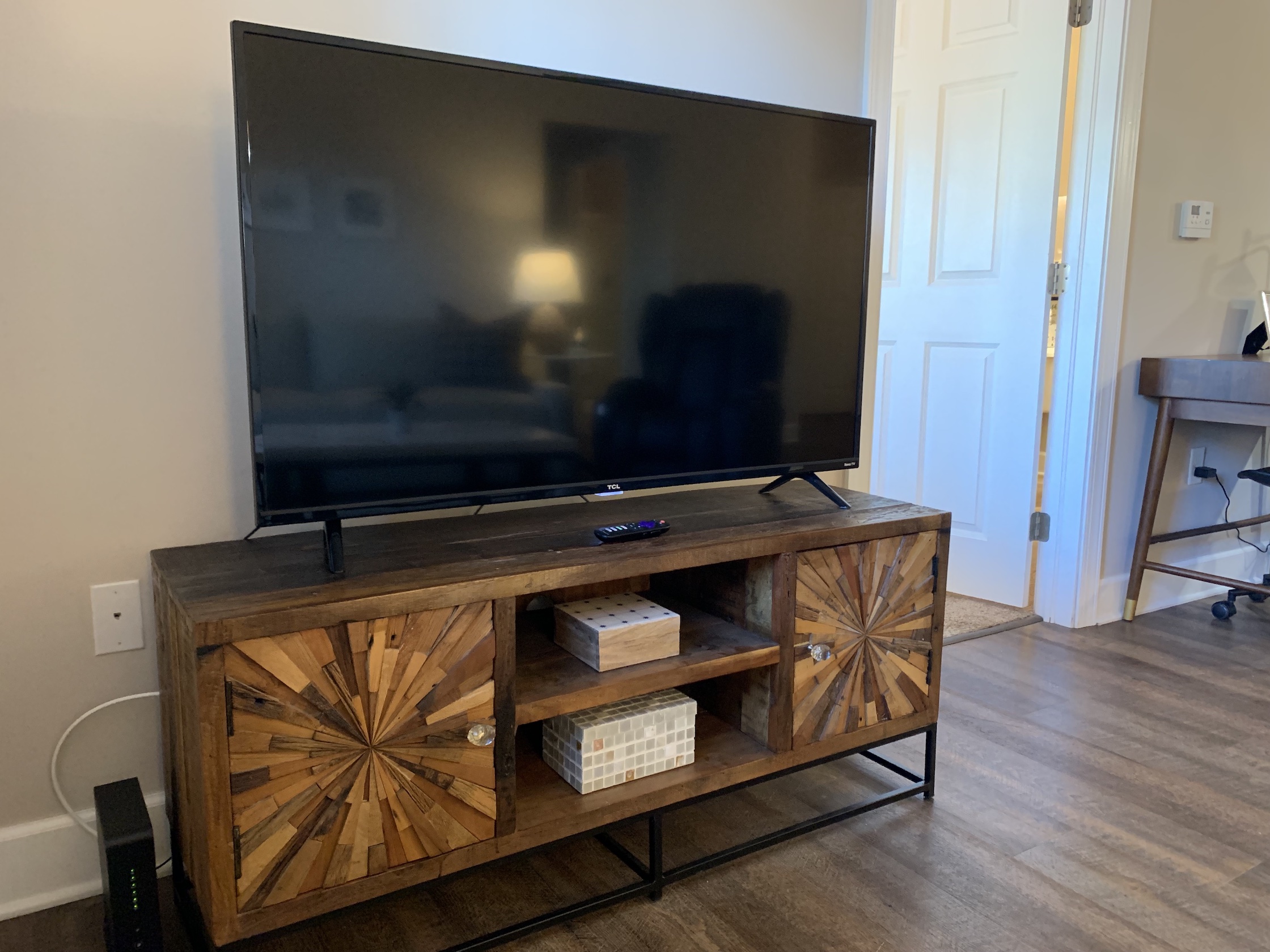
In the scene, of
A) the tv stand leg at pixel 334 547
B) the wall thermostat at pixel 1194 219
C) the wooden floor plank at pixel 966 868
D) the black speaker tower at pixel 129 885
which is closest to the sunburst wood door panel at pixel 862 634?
the wooden floor plank at pixel 966 868

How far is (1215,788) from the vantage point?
1.89 m

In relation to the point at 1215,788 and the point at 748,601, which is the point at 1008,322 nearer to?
the point at 1215,788

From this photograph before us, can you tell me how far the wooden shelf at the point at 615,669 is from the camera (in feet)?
4.49

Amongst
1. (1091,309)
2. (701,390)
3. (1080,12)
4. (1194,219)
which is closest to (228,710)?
(701,390)

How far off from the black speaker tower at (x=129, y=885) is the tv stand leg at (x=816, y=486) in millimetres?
1209

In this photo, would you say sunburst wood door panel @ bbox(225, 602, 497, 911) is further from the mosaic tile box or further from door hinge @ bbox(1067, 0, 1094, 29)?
door hinge @ bbox(1067, 0, 1094, 29)

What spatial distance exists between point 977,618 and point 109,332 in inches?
97.3

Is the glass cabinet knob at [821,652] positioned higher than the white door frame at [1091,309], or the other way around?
the white door frame at [1091,309]

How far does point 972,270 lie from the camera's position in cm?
301

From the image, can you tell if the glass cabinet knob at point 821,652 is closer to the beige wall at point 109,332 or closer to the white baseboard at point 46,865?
the beige wall at point 109,332

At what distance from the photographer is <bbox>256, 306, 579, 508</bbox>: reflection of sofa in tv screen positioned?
127 cm

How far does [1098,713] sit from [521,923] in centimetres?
154

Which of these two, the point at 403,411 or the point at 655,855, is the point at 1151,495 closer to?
the point at 655,855

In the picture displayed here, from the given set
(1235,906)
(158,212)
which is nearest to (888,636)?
(1235,906)
